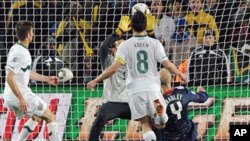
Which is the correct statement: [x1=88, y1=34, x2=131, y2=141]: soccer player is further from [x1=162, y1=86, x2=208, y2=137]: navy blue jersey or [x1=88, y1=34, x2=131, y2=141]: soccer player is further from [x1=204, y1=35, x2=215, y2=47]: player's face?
[x1=204, y1=35, x2=215, y2=47]: player's face

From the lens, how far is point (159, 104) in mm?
11570

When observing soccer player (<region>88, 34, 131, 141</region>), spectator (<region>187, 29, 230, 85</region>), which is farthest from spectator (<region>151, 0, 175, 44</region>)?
soccer player (<region>88, 34, 131, 141</region>)

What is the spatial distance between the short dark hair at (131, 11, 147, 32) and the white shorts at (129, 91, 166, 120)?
0.73 metres

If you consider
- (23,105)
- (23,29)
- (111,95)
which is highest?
(23,29)

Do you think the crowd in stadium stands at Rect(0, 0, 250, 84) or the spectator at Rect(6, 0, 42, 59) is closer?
the crowd in stadium stands at Rect(0, 0, 250, 84)

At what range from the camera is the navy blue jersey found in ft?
39.3

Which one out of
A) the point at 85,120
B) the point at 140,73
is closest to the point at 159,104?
the point at 140,73

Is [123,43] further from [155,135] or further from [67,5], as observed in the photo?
[67,5]

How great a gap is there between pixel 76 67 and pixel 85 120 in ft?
2.94

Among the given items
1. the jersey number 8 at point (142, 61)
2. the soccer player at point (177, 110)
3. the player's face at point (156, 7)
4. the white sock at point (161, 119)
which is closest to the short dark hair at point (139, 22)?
the jersey number 8 at point (142, 61)

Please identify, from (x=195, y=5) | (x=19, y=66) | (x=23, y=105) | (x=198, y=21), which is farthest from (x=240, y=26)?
(x=23, y=105)

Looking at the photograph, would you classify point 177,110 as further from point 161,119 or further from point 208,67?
point 208,67

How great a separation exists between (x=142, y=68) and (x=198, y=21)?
3243 mm

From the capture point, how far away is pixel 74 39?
15023 millimetres
